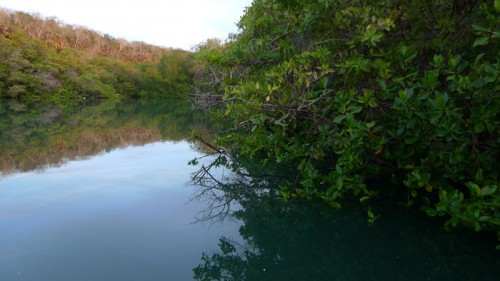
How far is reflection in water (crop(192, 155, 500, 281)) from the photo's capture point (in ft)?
13.8

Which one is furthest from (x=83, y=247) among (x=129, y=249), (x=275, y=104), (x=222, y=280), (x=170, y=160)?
(x=170, y=160)

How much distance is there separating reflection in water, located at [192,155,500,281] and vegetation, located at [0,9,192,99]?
27.2 m

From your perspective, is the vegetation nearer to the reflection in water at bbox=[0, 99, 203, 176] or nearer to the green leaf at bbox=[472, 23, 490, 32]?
the reflection in water at bbox=[0, 99, 203, 176]

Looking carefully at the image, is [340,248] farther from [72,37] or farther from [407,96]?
[72,37]

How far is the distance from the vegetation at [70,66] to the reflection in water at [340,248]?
27218 mm

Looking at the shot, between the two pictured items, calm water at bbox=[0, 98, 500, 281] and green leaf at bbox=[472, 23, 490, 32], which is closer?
green leaf at bbox=[472, 23, 490, 32]

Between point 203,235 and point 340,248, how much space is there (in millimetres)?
1884

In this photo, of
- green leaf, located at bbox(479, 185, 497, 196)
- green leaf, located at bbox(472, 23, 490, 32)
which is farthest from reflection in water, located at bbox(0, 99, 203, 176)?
green leaf, located at bbox(472, 23, 490, 32)

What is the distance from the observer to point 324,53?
4.66m

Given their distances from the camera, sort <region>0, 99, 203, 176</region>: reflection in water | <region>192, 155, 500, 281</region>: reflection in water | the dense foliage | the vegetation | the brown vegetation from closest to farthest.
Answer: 1. the dense foliage
2. <region>192, 155, 500, 281</region>: reflection in water
3. <region>0, 99, 203, 176</region>: reflection in water
4. the vegetation
5. the brown vegetation

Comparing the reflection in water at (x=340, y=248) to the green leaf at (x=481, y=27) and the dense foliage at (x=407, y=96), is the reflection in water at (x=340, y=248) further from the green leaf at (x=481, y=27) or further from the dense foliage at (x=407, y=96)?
the green leaf at (x=481, y=27)

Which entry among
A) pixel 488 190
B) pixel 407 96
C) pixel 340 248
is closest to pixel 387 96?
pixel 407 96

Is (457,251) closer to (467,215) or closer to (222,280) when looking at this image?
(467,215)

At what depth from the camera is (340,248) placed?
189 inches
